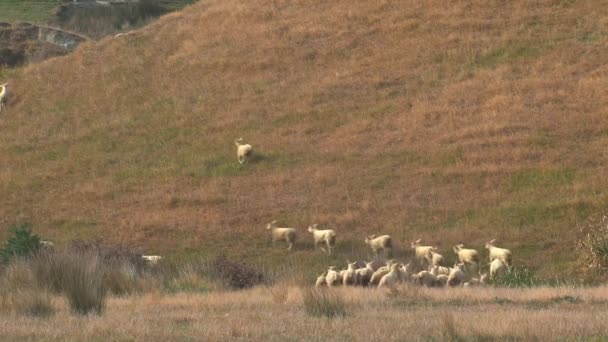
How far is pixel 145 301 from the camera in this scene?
18844mm

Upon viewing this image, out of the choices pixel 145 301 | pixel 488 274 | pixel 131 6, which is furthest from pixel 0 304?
pixel 131 6

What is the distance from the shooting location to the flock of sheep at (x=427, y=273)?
23125 mm

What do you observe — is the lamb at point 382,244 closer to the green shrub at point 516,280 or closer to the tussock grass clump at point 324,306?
the green shrub at point 516,280

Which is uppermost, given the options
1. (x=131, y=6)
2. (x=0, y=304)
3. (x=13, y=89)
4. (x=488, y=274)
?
(x=131, y=6)

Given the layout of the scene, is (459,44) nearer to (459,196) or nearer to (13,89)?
(459,196)

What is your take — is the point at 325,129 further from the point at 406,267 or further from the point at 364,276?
the point at 364,276

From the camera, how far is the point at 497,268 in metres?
26.1

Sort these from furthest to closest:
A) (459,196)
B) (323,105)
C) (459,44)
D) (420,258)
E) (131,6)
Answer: (131,6), (459,44), (323,105), (459,196), (420,258)

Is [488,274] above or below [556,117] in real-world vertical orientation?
below

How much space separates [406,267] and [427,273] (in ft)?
4.86

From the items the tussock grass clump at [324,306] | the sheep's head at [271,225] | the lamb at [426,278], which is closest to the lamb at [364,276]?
the lamb at [426,278]

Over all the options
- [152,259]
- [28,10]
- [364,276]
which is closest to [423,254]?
[364,276]

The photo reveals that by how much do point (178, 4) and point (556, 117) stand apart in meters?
57.2

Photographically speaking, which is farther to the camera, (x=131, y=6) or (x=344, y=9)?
(x=131, y=6)
